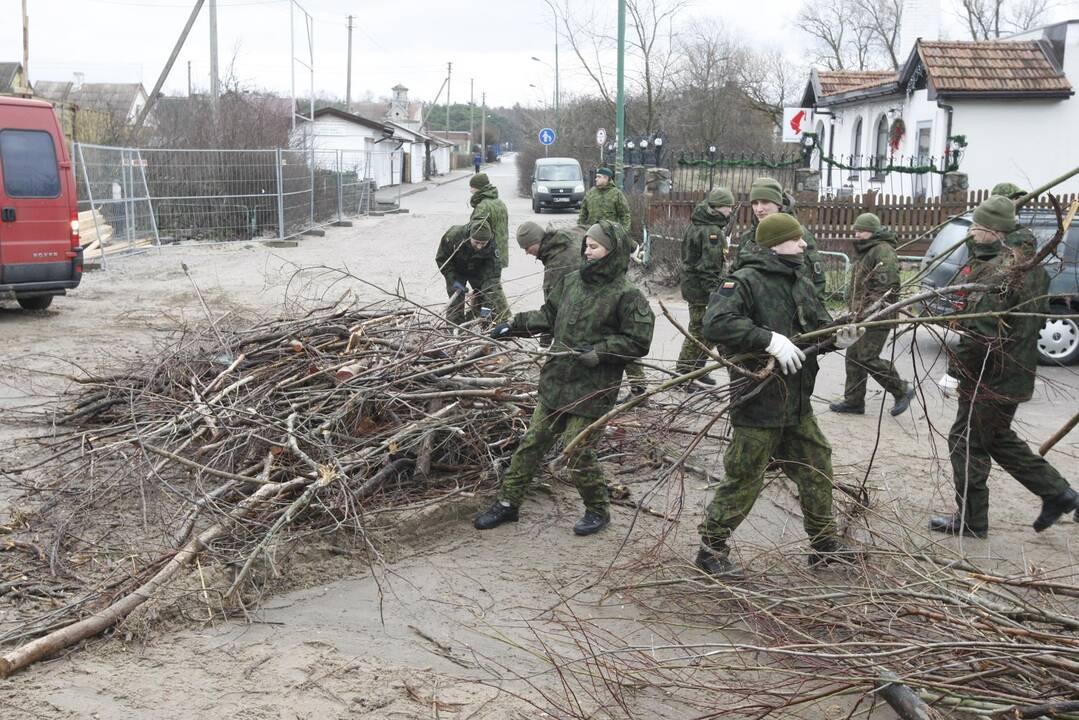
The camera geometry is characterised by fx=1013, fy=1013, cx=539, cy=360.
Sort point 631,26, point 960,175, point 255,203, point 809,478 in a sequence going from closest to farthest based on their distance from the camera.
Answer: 1. point 809,478
2. point 960,175
3. point 255,203
4. point 631,26

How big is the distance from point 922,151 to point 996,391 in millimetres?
19740

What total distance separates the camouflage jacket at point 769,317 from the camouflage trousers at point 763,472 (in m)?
0.08

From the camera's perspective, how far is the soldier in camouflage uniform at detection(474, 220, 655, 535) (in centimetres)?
546

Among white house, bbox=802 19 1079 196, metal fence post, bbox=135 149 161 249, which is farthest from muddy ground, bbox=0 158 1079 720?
white house, bbox=802 19 1079 196

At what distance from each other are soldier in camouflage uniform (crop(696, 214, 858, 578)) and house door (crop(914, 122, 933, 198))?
60.5ft

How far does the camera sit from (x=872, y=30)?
165 feet

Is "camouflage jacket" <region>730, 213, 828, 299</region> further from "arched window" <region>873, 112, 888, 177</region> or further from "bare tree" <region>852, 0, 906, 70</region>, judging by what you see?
"bare tree" <region>852, 0, 906, 70</region>

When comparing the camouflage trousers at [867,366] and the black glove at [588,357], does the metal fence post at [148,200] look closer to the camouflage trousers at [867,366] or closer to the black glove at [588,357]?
the camouflage trousers at [867,366]

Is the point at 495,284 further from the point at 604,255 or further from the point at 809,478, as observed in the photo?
the point at 809,478

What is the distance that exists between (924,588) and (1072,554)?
2065mm

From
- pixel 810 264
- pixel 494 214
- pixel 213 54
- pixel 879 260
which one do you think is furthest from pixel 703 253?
pixel 213 54

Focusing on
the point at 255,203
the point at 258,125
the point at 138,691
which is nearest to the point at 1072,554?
the point at 138,691

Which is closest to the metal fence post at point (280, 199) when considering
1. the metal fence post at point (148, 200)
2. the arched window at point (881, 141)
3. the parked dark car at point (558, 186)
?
the metal fence post at point (148, 200)

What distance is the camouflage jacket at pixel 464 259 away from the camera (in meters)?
9.36
